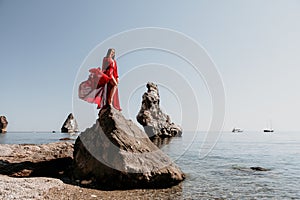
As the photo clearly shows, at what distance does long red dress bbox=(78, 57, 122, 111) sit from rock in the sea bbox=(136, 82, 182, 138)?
48487 millimetres

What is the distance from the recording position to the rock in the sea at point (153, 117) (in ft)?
194

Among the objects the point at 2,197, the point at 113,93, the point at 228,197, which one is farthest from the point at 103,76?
the point at 228,197

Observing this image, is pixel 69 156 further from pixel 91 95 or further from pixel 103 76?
pixel 103 76

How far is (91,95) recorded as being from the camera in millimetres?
10125

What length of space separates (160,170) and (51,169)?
5.55 m

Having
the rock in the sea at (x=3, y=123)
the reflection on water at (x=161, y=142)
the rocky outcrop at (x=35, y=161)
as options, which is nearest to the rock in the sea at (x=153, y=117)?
the reflection on water at (x=161, y=142)

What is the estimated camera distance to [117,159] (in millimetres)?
8562

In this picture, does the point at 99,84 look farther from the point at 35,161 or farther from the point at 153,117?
the point at 153,117

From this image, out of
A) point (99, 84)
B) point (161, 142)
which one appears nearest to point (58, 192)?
point (99, 84)

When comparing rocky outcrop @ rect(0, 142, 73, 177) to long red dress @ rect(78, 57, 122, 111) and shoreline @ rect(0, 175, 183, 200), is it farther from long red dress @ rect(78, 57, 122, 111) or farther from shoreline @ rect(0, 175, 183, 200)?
long red dress @ rect(78, 57, 122, 111)

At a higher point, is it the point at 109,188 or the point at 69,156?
the point at 69,156

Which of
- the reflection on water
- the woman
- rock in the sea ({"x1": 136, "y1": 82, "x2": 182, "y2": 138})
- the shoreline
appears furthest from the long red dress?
rock in the sea ({"x1": 136, "y1": 82, "x2": 182, "y2": 138})

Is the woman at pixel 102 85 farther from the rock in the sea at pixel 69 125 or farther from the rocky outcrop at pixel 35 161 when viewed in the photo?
the rock in the sea at pixel 69 125

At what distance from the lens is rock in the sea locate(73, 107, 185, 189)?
8438 millimetres
